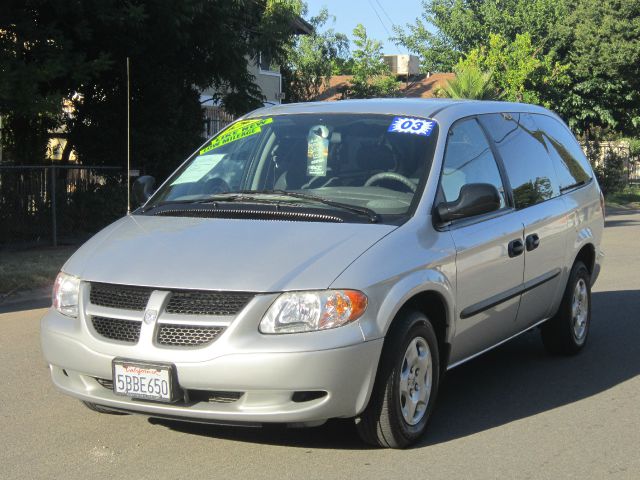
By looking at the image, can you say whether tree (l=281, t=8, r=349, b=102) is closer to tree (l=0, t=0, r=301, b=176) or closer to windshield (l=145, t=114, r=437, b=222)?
tree (l=0, t=0, r=301, b=176)

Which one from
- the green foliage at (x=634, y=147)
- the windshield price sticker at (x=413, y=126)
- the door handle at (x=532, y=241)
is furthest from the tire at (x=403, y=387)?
the green foliage at (x=634, y=147)

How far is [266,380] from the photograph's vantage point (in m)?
4.43

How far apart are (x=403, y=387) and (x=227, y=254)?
1113 millimetres

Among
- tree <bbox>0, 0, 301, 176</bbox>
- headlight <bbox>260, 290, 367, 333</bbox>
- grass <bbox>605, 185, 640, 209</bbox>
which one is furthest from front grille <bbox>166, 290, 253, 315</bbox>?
grass <bbox>605, 185, 640, 209</bbox>

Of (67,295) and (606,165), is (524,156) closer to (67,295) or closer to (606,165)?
(67,295)

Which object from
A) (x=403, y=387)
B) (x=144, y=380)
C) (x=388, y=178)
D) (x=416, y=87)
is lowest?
(x=403, y=387)

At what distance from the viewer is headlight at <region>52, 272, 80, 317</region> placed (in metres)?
4.93

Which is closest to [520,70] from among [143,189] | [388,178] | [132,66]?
[132,66]

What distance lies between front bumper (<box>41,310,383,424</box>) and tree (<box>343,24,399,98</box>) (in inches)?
1758

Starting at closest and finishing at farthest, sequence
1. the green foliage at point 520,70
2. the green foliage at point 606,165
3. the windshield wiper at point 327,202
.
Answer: the windshield wiper at point 327,202, the green foliage at point 520,70, the green foliage at point 606,165

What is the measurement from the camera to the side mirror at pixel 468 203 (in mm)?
5398

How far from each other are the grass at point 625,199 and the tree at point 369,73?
16901 mm

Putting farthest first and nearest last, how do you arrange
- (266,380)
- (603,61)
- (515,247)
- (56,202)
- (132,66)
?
(603,61), (132,66), (56,202), (515,247), (266,380)

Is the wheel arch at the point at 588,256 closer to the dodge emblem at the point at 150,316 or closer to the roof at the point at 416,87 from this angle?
the dodge emblem at the point at 150,316
